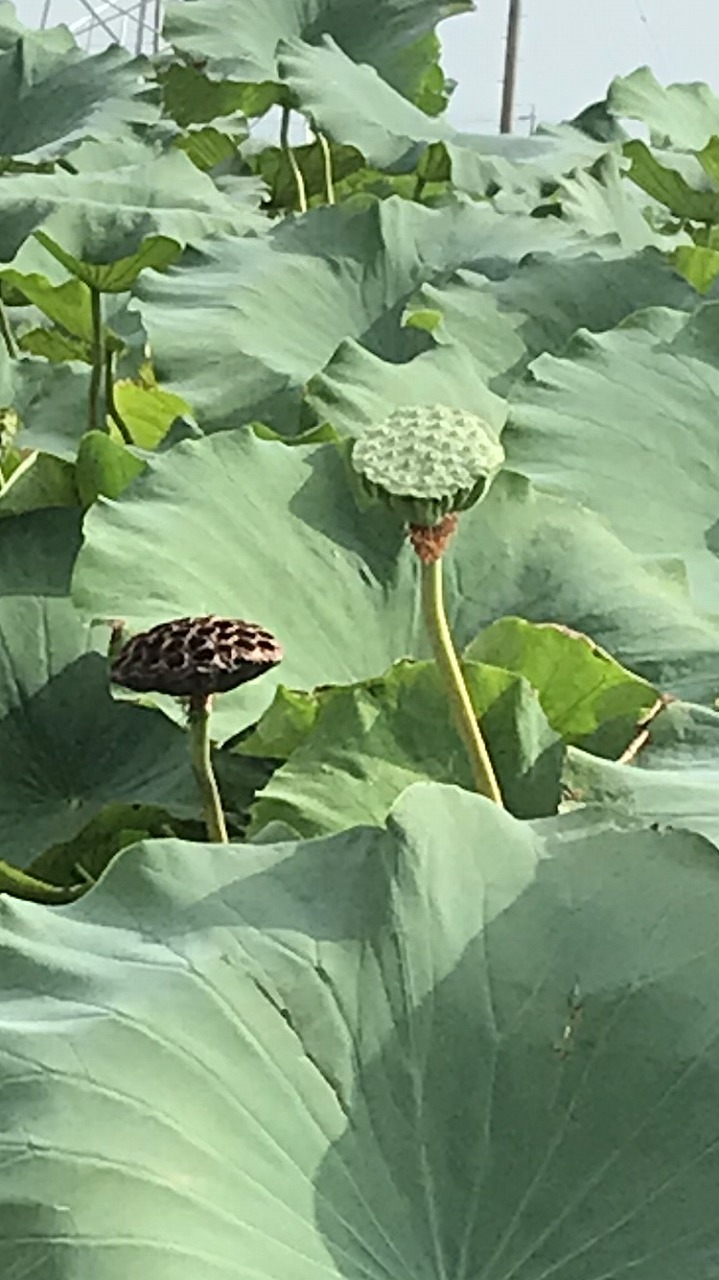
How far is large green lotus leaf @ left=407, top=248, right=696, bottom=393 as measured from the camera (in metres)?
1.07

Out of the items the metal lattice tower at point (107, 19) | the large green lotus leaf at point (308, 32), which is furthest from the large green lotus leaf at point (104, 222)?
the metal lattice tower at point (107, 19)

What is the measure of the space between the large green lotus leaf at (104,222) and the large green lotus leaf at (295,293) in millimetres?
25

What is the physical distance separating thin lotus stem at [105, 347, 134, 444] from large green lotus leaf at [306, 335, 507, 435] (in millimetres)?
169

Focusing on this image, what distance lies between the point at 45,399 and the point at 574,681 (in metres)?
0.57

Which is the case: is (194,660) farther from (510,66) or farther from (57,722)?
(510,66)

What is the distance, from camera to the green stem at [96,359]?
A: 1.13 meters

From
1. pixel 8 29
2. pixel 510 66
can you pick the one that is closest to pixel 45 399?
pixel 8 29

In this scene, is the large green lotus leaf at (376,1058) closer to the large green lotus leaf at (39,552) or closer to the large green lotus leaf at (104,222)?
the large green lotus leaf at (39,552)

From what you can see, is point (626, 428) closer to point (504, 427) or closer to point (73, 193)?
point (504, 427)

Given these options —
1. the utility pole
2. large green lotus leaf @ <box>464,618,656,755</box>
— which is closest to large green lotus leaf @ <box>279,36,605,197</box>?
large green lotus leaf @ <box>464,618,656,755</box>

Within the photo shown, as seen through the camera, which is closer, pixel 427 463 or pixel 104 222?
A: pixel 427 463

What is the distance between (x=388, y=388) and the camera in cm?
96

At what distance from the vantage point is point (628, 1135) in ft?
1.72

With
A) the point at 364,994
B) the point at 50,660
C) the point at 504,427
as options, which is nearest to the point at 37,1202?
the point at 364,994
